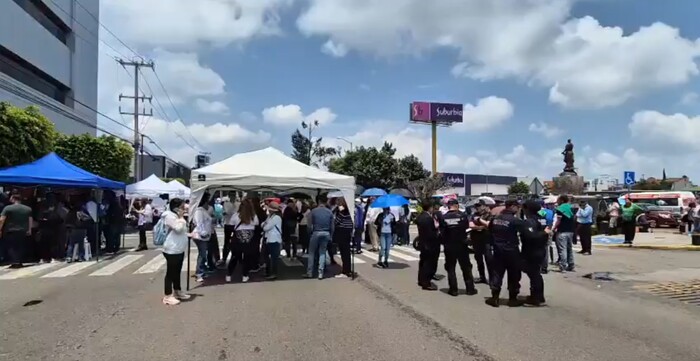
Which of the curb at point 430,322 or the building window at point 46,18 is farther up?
the building window at point 46,18

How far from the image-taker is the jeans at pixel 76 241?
49.1 ft

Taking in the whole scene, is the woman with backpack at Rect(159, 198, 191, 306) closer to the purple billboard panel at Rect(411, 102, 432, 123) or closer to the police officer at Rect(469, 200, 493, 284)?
the police officer at Rect(469, 200, 493, 284)

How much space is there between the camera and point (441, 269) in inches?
540

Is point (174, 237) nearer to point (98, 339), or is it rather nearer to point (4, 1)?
point (98, 339)

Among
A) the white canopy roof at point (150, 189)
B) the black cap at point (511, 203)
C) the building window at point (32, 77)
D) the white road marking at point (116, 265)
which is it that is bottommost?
the white road marking at point (116, 265)

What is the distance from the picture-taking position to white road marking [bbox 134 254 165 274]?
43.1 feet

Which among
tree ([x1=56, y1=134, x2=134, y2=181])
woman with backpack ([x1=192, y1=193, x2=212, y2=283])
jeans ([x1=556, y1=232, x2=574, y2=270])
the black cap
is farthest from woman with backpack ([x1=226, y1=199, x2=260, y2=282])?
tree ([x1=56, y1=134, x2=134, y2=181])

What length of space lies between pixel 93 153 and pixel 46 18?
18.2 m

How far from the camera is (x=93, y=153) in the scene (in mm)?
31781

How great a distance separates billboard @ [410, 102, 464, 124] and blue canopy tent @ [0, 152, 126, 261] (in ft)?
227

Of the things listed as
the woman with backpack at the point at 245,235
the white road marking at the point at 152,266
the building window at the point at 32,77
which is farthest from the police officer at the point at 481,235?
the building window at the point at 32,77

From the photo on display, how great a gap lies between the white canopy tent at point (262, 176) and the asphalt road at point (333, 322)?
2071 mm

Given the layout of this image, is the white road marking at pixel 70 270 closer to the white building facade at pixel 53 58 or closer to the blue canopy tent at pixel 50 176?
the blue canopy tent at pixel 50 176

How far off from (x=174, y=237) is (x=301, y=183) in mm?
4195
